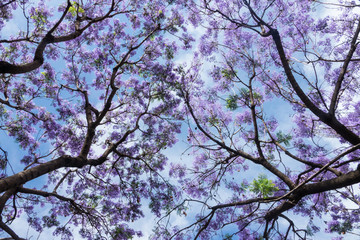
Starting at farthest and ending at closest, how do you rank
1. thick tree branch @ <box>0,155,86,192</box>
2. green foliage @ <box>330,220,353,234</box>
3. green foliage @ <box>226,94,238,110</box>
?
green foliage @ <box>330,220,353,234</box>, green foliage @ <box>226,94,238,110</box>, thick tree branch @ <box>0,155,86,192</box>

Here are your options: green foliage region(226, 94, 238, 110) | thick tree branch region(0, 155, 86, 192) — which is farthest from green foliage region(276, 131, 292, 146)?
thick tree branch region(0, 155, 86, 192)

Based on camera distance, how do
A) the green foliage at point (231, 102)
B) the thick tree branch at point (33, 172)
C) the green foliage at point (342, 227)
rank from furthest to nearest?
the green foliage at point (342, 227) < the green foliage at point (231, 102) < the thick tree branch at point (33, 172)

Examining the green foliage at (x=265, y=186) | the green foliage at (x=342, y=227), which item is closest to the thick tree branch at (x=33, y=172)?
the green foliage at (x=265, y=186)

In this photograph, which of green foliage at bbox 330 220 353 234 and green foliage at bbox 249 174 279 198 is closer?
green foliage at bbox 249 174 279 198

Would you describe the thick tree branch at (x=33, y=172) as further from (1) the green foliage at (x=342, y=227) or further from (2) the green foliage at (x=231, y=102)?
(1) the green foliage at (x=342, y=227)

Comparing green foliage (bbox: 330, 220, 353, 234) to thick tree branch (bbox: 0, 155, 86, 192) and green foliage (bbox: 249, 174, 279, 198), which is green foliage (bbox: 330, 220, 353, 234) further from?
thick tree branch (bbox: 0, 155, 86, 192)

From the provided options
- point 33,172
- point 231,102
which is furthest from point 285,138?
point 33,172

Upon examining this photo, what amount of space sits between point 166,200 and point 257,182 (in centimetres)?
435

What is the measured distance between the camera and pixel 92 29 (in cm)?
808

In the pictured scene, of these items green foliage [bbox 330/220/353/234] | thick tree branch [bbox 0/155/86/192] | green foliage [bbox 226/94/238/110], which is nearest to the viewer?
thick tree branch [bbox 0/155/86/192]

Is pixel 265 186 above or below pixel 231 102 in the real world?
below

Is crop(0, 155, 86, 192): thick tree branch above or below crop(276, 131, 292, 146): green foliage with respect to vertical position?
below

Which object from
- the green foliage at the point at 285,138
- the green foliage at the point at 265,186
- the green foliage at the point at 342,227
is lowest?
the green foliage at the point at 265,186

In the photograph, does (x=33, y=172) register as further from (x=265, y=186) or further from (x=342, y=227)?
(x=342, y=227)
